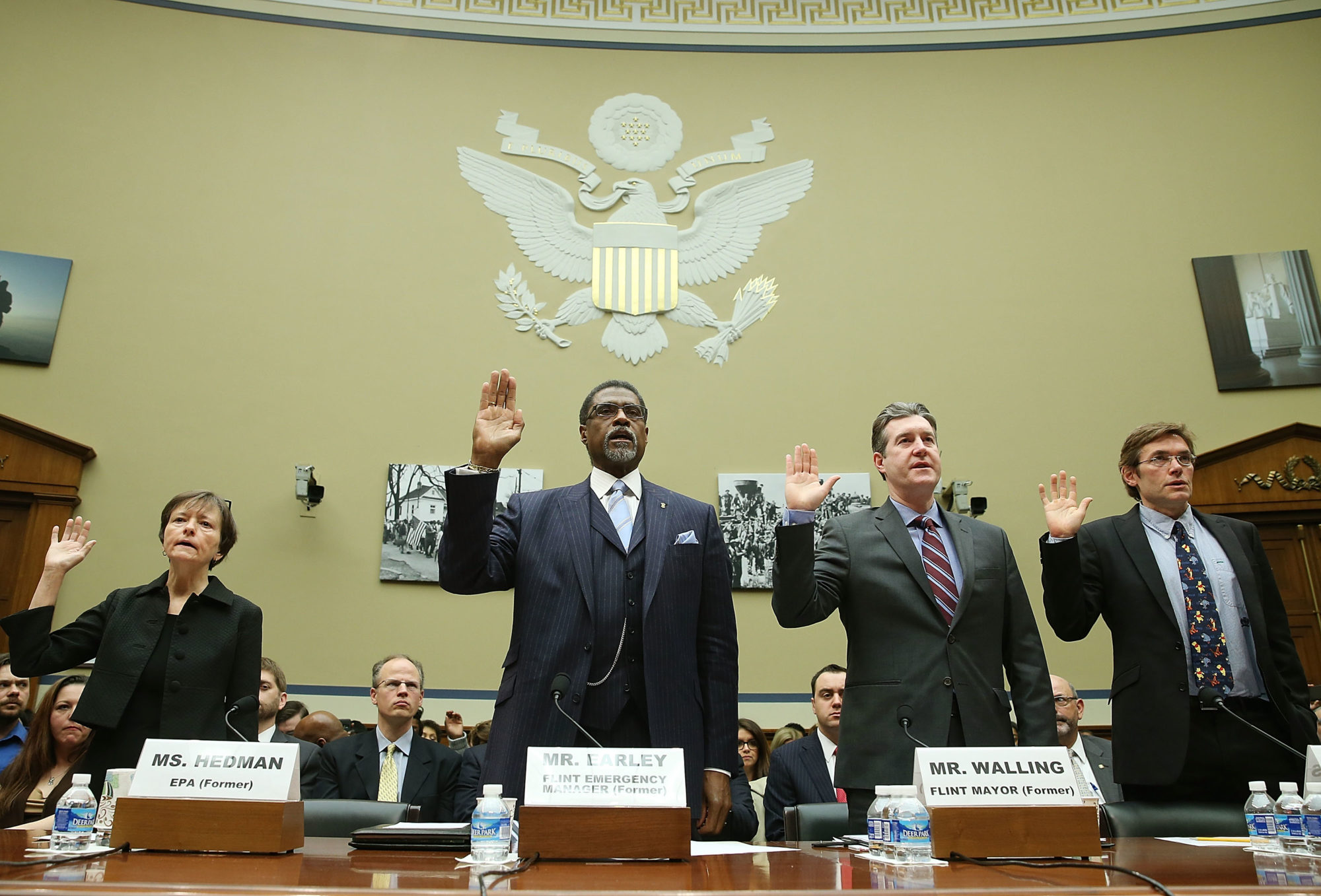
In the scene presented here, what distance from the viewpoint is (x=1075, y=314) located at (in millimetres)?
6465

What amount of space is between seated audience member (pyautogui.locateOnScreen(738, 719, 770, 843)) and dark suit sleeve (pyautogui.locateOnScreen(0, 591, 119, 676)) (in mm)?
2828

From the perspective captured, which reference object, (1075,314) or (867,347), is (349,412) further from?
(1075,314)

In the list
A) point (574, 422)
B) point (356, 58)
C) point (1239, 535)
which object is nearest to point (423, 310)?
point (574, 422)

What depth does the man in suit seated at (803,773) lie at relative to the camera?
11.3 feet

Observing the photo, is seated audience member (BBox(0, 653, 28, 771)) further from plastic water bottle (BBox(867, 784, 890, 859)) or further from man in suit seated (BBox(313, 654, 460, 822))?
plastic water bottle (BBox(867, 784, 890, 859))

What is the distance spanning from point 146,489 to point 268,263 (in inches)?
66.9

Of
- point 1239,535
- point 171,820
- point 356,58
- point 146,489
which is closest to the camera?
point 171,820

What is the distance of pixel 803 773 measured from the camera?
3.52 metres

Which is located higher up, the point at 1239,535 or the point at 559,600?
the point at 1239,535

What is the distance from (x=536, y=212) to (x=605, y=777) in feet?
19.2

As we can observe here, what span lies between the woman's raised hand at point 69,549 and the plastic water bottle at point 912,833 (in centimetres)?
221

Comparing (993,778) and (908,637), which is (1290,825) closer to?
(993,778)

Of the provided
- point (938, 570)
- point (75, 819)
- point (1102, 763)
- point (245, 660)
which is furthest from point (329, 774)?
point (1102, 763)

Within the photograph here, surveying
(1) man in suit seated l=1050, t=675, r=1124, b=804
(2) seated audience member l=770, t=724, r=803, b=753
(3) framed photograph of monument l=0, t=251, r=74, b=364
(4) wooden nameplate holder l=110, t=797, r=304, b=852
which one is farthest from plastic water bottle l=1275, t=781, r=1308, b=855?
(3) framed photograph of monument l=0, t=251, r=74, b=364
